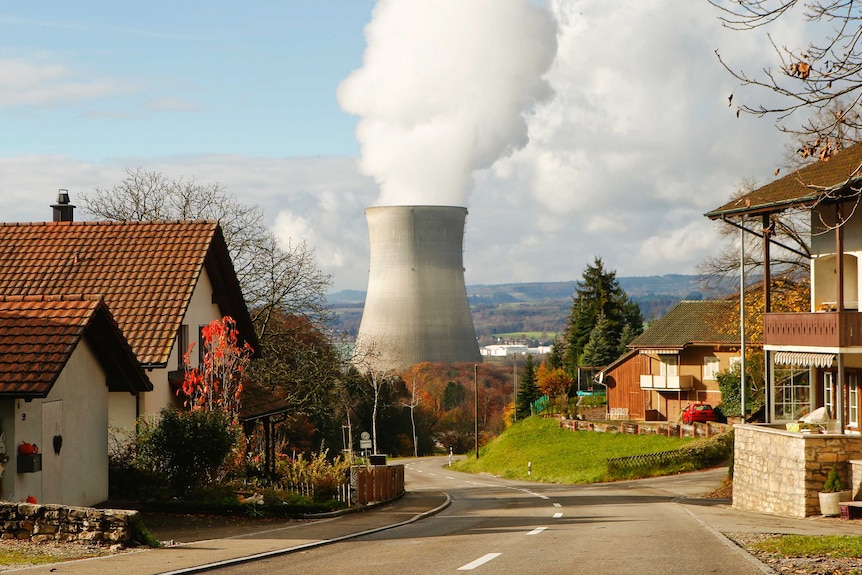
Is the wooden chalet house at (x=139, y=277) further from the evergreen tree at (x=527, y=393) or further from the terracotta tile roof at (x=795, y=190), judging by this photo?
the evergreen tree at (x=527, y=393)

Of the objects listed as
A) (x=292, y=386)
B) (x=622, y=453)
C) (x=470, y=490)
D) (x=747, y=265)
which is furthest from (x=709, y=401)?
(x=292, y=386)

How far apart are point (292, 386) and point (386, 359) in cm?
3435

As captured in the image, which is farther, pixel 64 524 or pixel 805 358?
pixel 805 358

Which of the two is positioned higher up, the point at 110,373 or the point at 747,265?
the point at 747,265

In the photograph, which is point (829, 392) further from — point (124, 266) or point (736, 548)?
point (124, 266)

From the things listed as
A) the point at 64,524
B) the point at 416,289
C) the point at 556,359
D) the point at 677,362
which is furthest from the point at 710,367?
the point at 64,524

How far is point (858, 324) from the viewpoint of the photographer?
21141 millimetres

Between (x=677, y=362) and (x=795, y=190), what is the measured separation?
3173 centimetres

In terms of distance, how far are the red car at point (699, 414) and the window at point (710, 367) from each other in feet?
10.9

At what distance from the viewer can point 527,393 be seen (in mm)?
73312

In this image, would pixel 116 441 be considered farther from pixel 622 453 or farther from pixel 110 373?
pixel 622 453

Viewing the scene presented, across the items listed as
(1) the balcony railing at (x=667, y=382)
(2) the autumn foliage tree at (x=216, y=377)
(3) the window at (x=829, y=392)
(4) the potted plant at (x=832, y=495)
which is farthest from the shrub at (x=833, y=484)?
(1) the balcony railing at (x=667, y=382)

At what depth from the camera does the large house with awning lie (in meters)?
19.6

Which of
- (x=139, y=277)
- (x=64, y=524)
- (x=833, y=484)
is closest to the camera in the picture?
(x=64, y=524)
